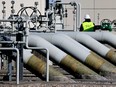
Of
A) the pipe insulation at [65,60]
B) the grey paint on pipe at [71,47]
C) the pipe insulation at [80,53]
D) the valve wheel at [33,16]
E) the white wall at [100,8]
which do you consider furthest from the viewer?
the white wall at [100,8]

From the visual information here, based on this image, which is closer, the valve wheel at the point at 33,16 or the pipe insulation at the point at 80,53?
the pipe insulation at the point at 80,53

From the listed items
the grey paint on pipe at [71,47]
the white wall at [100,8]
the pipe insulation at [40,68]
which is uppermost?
the grey paint on pipe at [71,47]

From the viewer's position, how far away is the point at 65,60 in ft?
30.7

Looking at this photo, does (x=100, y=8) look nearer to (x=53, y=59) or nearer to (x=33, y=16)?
(x=33, y=16)

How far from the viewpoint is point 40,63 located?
9008mm

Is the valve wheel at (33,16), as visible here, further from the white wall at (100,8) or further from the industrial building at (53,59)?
the white wall at (100,8)

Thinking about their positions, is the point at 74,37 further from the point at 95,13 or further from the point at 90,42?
the point at 95,13

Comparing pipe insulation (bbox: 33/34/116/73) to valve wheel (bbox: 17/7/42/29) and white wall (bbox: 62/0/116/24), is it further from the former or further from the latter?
white wall (bbox: 62/0/116/24)

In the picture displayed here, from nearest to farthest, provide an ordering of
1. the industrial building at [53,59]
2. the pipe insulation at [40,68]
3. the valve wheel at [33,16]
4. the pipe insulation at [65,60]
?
the industrial building at [53,59] < the pipe insulation at [40,68] < the pipe insulation at [65,60] < the valve wheel at [33,16]

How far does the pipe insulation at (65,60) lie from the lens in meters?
9.16

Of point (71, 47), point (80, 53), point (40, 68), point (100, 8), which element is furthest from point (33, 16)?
point (100, 8)

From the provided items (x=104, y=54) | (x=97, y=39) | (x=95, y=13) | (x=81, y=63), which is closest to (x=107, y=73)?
(x=81, y=63)

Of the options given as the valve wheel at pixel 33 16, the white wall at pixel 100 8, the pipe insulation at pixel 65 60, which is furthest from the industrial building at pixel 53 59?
the white wall at pixel 100 8

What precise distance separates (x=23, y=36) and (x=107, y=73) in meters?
1.93
